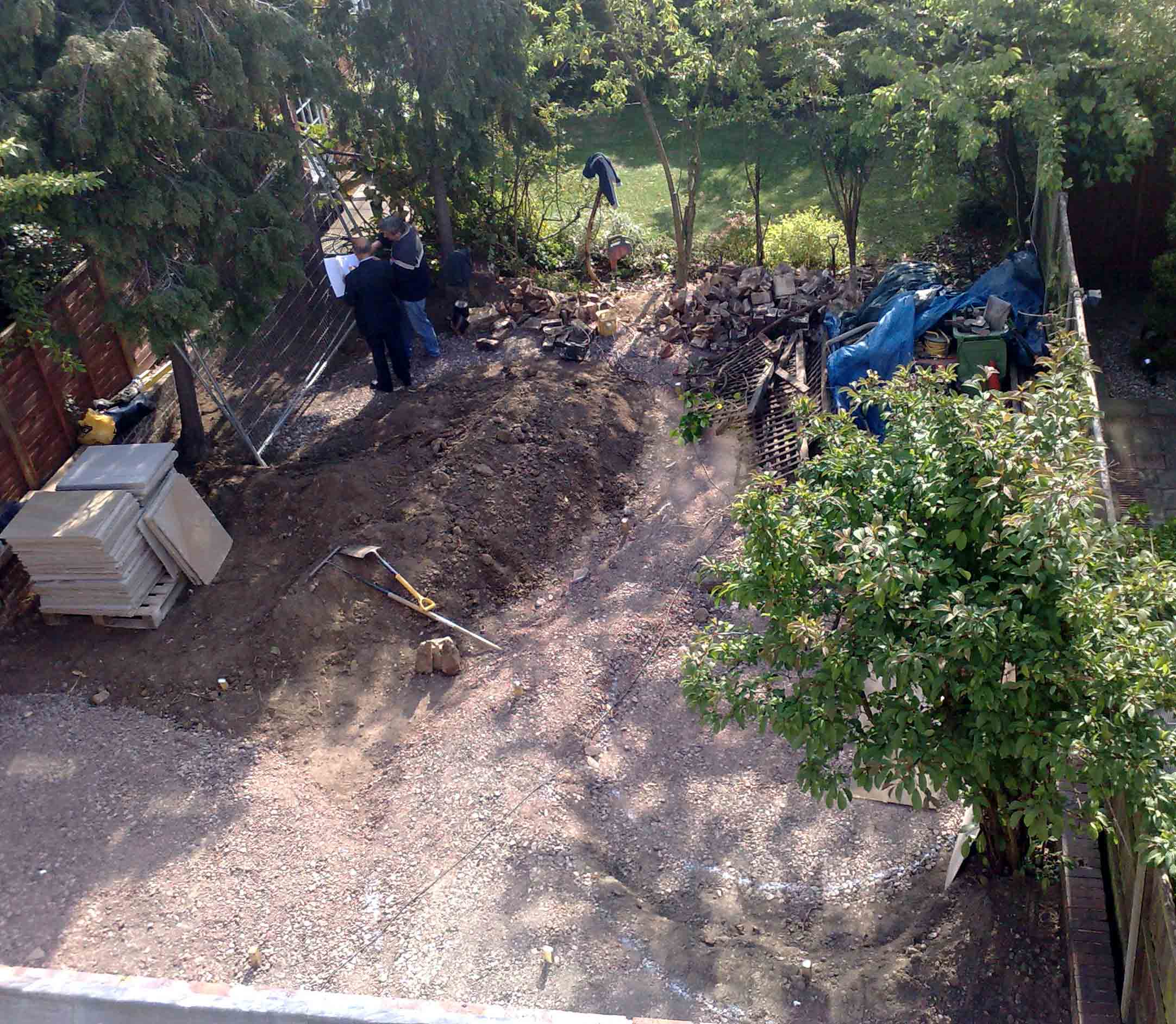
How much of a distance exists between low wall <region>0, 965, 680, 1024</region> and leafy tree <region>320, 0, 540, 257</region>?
912 centimetres

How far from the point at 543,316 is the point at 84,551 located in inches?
252

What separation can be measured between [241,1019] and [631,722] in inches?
156

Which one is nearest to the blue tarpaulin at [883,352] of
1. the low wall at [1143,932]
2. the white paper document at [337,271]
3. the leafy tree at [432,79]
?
the leafy tree at [432,79]

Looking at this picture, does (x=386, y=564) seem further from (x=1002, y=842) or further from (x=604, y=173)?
(x=604, y=173)

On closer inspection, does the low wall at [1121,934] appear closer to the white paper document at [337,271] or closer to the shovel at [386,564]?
the shovel at [386,564]

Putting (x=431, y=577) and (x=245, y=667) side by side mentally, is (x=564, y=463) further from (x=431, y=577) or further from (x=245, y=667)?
(x=245, y=667)

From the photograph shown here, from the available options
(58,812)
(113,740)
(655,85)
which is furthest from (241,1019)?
(655,85)

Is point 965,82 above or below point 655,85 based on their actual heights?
below

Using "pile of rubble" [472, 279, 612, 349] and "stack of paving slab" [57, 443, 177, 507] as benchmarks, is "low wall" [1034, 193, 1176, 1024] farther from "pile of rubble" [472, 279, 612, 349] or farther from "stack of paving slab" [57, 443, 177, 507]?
"pile of rubble" [472, 279, 612, 349]

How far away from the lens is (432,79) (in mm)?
11078

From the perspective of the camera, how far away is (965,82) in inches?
378

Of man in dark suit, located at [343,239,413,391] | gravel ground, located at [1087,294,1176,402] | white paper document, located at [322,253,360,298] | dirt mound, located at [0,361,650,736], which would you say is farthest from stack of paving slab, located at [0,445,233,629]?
gravel ground, located at [1087,294,1176,402]

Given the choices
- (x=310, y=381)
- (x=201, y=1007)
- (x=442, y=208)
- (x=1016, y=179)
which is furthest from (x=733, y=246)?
(x=201, y=1007)

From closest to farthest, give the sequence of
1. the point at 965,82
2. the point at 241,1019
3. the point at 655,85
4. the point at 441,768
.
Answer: the point at 241,1019 < the point at 441,768 < the point at 965,82 < the point at 655,85
